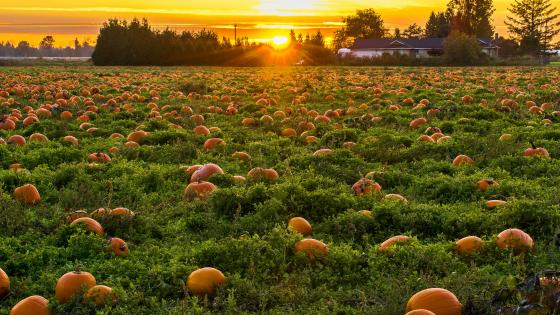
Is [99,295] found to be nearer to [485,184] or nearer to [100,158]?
[485,184]

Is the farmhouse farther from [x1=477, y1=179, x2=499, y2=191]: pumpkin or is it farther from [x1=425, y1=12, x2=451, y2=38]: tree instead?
[x1=477, y1=179, x2=499, y2=191]: pumpkin

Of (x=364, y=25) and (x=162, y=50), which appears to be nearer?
(x=162, y=50)

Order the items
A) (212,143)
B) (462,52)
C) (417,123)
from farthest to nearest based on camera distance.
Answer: (462,52), (417,123), (212,143)

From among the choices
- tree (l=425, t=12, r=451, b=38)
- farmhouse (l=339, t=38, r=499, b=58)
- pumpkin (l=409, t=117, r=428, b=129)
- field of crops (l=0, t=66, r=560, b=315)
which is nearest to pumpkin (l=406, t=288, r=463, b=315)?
field of crops (l=0, t=66, r=560, b=315)

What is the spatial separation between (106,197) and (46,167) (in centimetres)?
162

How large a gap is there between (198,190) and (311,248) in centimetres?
210

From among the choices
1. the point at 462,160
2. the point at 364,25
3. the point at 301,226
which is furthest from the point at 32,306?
the point at 364,25

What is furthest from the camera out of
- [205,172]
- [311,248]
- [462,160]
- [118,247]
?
[462,160]

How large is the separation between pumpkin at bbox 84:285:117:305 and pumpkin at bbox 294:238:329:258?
136cm

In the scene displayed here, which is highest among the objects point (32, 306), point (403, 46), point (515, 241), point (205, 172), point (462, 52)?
point (403, 46)

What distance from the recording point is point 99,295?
396 centimetres

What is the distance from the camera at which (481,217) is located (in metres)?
5.42

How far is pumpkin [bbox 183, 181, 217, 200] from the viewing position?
635 cm

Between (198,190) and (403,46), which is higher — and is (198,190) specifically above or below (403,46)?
below
